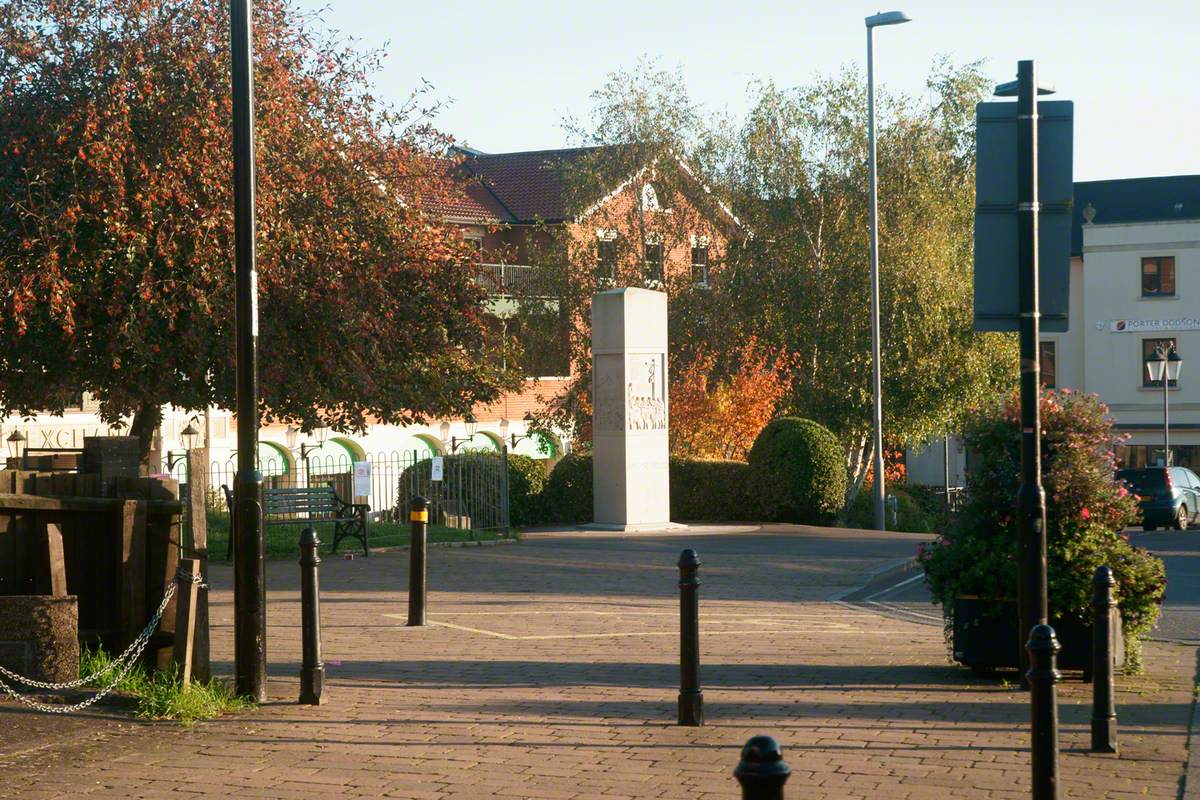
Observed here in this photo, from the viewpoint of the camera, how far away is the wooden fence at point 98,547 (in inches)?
367

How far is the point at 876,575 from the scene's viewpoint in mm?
17344

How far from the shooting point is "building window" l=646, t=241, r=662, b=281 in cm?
3922

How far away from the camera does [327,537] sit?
21797 millimetres

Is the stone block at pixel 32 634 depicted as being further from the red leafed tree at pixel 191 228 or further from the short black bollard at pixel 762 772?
the red leafed tree at pixel 191 228

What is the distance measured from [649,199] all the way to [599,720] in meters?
31.5

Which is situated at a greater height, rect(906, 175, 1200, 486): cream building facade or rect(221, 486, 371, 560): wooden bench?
rect(906, 175, 1200, 486): cream building facade

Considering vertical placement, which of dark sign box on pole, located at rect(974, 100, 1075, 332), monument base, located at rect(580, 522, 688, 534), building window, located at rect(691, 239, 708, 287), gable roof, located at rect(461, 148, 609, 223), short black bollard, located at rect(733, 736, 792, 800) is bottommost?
monument base, located at rect(580, 522, 688, 534)

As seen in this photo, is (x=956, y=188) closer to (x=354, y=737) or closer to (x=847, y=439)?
(x=847, y=439)

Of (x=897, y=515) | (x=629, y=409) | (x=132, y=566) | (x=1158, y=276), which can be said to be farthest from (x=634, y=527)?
(x=1158, y=276)

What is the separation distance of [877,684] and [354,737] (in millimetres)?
3478

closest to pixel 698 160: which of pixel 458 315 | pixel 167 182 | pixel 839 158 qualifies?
pixel 839 158

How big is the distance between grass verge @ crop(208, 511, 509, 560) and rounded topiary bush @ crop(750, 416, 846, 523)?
6691 mm

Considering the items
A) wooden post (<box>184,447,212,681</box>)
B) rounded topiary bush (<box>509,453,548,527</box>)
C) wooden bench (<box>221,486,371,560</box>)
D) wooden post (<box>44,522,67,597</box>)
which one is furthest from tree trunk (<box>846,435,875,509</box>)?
wooden post (<box>44,522,67,597</box>)

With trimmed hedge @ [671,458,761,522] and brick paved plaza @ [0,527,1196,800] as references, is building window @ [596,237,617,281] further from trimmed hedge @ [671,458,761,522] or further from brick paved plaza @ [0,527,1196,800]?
brick paved plaza @ [0,527,1196,800]
